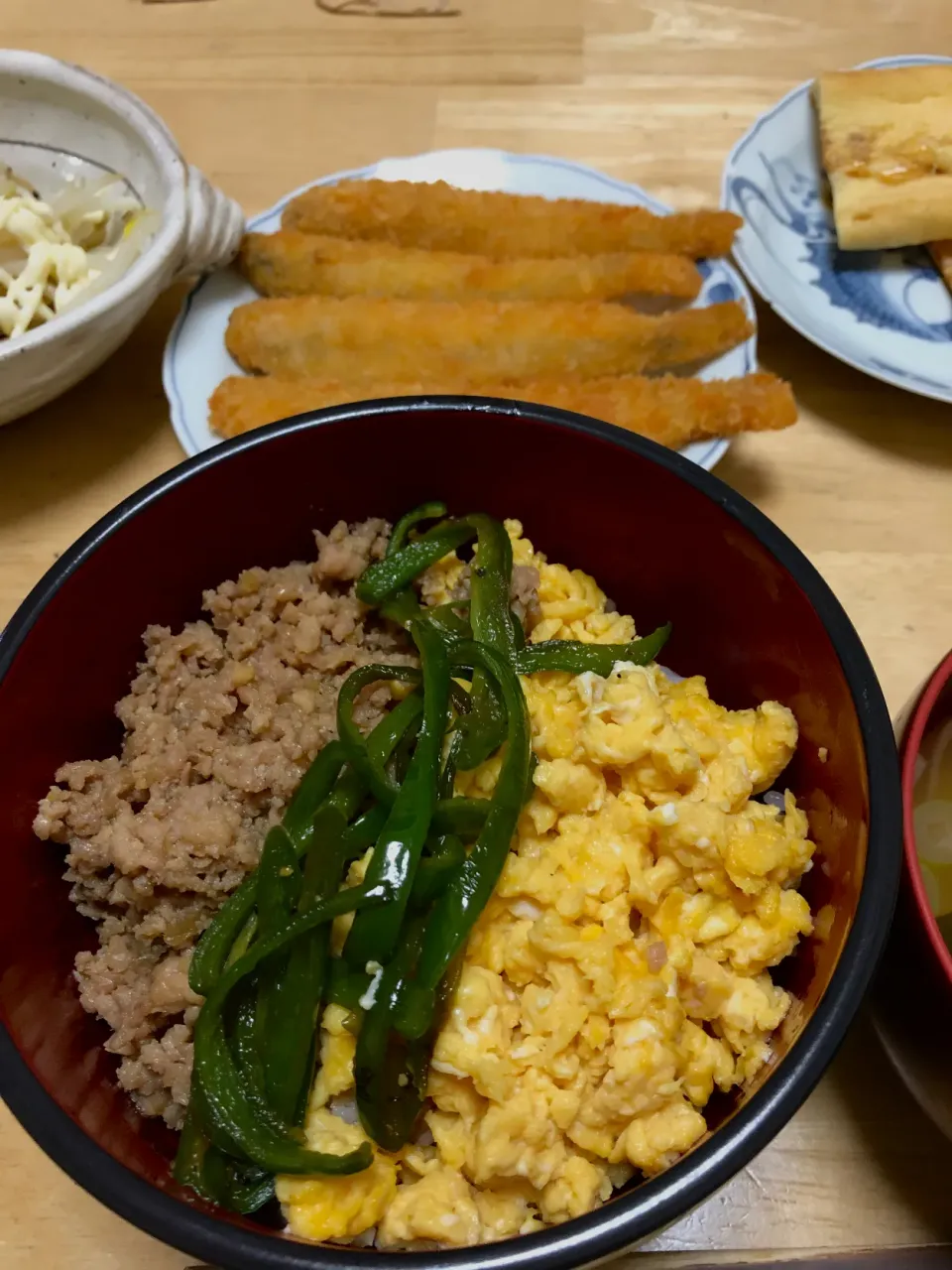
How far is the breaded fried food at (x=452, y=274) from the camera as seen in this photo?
147 centimetres

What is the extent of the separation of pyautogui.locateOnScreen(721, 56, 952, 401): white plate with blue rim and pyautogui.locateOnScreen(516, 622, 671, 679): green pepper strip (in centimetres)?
66

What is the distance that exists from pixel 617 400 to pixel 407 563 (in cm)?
45

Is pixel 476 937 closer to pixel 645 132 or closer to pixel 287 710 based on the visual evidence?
pixel 287 710

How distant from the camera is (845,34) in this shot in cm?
181


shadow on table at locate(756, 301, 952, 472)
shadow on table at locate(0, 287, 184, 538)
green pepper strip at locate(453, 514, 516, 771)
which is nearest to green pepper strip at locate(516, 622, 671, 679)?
green pepper strip at locate(453, 514, 516, 771)

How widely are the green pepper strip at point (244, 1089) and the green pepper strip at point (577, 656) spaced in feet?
0.91

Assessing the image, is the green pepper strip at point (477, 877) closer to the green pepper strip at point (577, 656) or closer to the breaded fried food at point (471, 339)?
the green pepper strip at point (577, 656)

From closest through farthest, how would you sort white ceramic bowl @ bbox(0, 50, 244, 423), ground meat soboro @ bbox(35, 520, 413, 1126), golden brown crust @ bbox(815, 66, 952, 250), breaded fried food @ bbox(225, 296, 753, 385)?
ground meat soboro @ bbox(35, 520, 413, 1126) < white ceramic bowl @ bbox(0, 50, 244, 423) < breaded fried food @ bbox(225, 296, 753, 385) < golden brown crust @ bbox(815, 66, 952, 250)

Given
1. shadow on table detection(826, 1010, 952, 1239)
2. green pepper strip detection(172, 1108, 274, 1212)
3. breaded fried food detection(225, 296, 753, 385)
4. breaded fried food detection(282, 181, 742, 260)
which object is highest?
breaded fried food detection(282, 181, 742, 260)

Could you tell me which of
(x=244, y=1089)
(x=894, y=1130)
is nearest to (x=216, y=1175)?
(x=244, y=1089)

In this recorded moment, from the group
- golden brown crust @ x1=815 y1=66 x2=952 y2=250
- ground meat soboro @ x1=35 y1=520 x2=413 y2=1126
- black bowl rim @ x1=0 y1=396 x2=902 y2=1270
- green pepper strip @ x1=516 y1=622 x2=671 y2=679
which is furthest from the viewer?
golden brown crust @ x1=815 y1=66 x2=952 y2=250

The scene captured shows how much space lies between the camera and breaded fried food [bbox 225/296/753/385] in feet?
4.56

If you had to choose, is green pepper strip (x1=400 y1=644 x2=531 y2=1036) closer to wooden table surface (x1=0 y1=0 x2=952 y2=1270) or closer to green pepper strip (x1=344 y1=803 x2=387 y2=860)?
green pepper strip (x1=344 y1=803 x2=387 y2=860)

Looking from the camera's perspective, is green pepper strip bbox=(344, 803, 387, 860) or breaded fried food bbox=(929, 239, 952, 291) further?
breaded fried food bbox=(929, 239, 952, 291)
